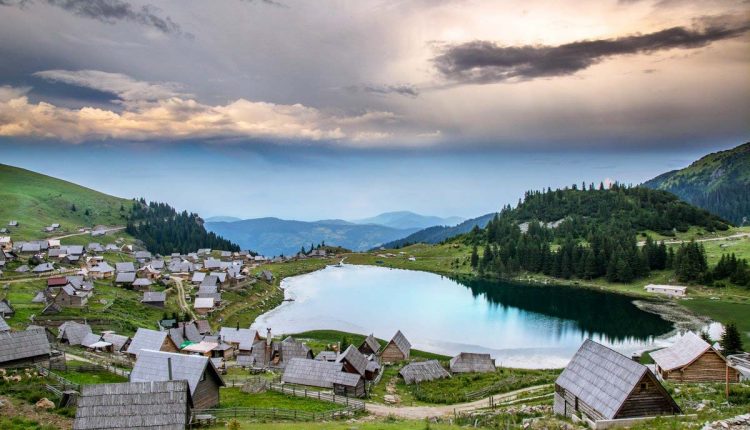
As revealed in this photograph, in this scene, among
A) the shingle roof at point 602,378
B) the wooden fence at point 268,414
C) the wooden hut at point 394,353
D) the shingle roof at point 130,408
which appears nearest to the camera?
the shingle roof at point 130,408

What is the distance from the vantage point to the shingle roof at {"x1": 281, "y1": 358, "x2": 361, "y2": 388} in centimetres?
5356

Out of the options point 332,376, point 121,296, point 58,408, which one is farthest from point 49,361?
point 121,296

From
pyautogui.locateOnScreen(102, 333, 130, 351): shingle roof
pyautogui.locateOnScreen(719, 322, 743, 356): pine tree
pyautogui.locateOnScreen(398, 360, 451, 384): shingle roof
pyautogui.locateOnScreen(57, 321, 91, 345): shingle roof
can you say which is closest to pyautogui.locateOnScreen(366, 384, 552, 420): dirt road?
pyautogui.locateOnScreen(398, 360, 451, 384): shingle roof

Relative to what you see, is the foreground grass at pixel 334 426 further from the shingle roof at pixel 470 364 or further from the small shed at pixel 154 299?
the small shed at pixel 154 299

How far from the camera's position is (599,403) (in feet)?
114

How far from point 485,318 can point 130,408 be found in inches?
4021

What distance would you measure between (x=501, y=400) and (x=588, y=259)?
144m

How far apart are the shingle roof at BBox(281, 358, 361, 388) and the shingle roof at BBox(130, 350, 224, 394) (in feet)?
44.2

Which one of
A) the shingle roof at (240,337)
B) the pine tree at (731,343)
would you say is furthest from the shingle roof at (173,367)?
the pine tree at (731,343)

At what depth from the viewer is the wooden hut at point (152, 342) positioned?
6394 centimetres

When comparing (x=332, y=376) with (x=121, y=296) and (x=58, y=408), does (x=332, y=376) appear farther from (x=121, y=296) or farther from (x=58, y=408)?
(x=121, y=296)

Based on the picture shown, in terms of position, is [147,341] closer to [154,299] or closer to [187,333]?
[187,333]

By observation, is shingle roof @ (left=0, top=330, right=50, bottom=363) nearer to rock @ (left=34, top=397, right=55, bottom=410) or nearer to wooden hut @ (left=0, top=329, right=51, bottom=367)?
wooden hut @ (left=0, top=329, right=51, bottom=367)

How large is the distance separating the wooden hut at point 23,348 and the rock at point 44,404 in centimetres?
1278
